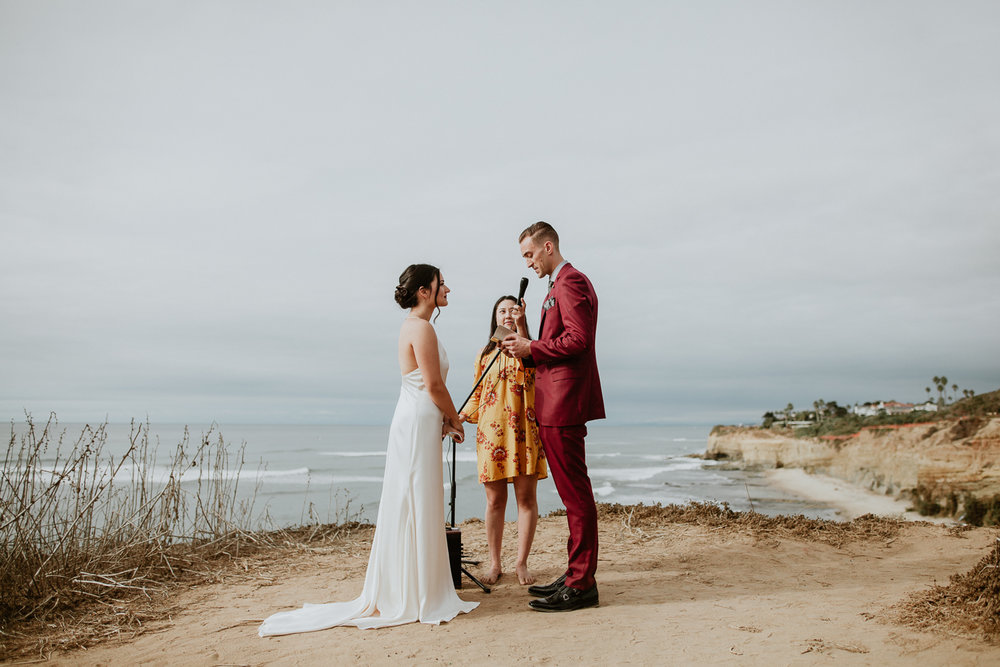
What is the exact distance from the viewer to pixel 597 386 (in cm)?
400

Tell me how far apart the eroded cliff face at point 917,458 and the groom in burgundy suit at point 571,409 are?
28.1 ft

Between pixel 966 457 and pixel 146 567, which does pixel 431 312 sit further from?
pixel 966 457

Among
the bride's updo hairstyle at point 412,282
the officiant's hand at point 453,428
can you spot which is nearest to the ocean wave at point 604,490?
the officiant's hand at point 453,428

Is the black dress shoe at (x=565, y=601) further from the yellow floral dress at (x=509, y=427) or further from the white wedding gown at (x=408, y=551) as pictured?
the yellow floral dress at (x=509, y=427)

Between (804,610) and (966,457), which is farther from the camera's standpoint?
(966,457)

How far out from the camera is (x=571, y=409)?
3.77 meters

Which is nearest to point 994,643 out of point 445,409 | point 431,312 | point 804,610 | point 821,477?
point 804,610

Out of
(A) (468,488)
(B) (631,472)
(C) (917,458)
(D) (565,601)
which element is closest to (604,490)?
(A) (468,488)

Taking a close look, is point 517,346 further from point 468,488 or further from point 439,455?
point 468,488

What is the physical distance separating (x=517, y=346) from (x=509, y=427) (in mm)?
634

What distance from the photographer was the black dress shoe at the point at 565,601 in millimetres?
3701

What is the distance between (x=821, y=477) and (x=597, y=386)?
19494 mm

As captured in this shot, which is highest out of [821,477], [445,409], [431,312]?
[431,312]

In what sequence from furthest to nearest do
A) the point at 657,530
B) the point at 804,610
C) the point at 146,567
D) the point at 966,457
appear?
the point at 966,457 → the point at 657,530 → the point at 146,567 → the point at 804,610
